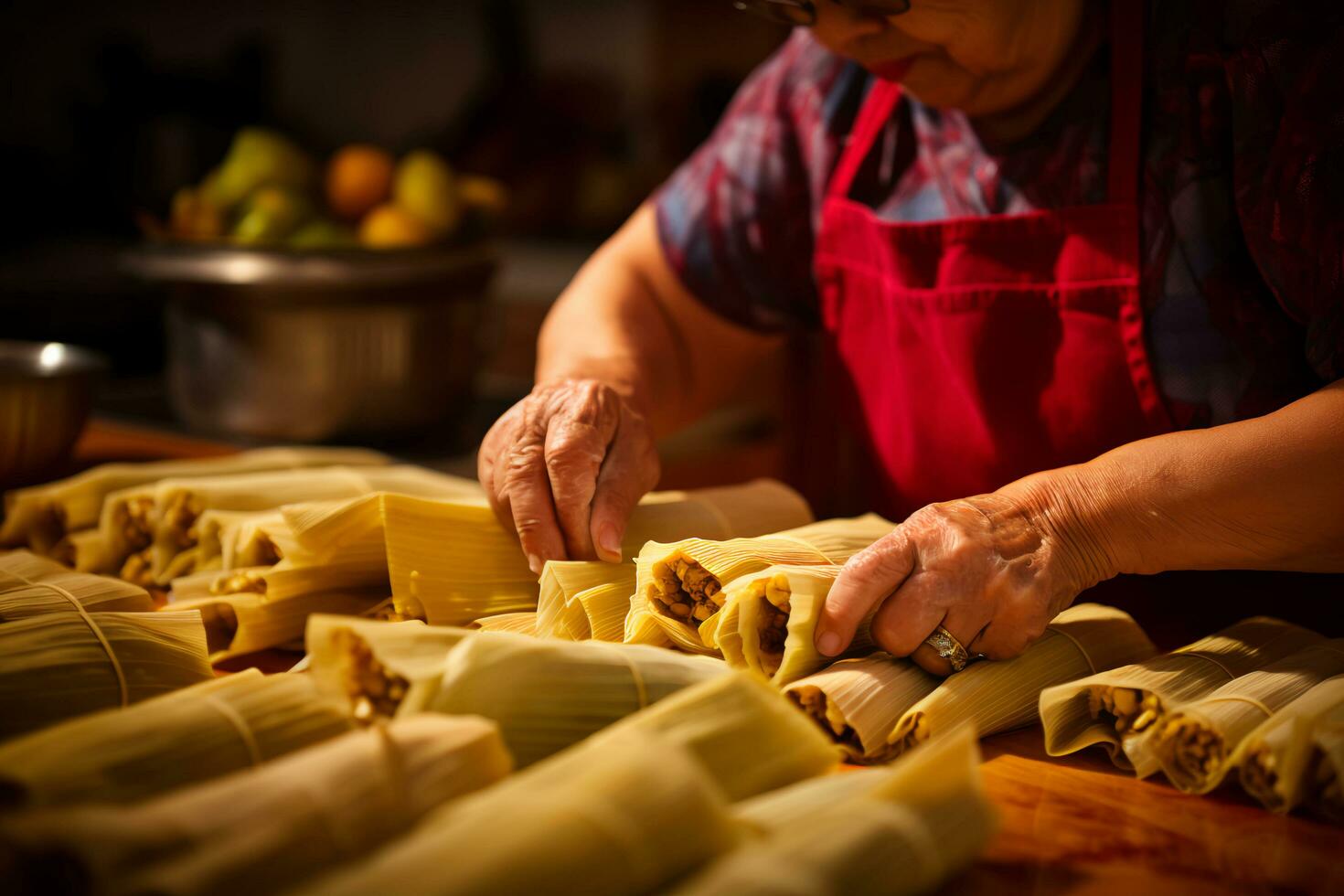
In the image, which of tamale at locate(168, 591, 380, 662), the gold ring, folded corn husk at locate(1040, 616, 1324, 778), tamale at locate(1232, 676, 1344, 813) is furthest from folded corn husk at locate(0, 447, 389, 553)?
tamale at locate(1232, 676, 1344, 813)

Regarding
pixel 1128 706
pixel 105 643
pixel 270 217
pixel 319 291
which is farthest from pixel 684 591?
pixel 270 217

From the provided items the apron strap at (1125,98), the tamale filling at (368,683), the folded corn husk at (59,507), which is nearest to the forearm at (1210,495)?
the apron strap at (1125,98)

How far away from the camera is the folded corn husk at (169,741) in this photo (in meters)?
0.74

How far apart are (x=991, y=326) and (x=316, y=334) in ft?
3.70

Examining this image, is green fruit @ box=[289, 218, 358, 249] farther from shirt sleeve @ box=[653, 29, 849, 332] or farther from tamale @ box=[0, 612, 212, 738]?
tamale @ box=[0, 612, 212, 738]

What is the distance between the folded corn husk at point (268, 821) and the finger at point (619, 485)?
42 cm

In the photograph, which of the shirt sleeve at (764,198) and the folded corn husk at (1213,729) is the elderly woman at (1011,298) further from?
the folded corn husk at (1213,729)

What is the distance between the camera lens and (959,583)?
3.28ft

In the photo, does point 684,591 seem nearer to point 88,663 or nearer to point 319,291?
point 88,663

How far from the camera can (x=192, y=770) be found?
0.80 meters

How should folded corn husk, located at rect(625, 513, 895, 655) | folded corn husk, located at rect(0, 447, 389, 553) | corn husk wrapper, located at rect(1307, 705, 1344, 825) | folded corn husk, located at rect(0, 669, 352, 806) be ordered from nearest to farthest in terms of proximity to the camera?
folded corn husk, located at rect(0, 669, 352, 806), corn husk wrapper, located at rect(1307, 705, 1344, 825), folded corn husk, located at rect(625, 513, 895, 655), folded corn husk, located at rect(0, 447, 389, 553)

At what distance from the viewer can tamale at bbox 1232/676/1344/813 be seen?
34.7 inches

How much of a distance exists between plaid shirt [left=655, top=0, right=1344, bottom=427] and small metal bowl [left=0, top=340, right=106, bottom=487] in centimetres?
114

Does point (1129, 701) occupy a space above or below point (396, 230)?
below
